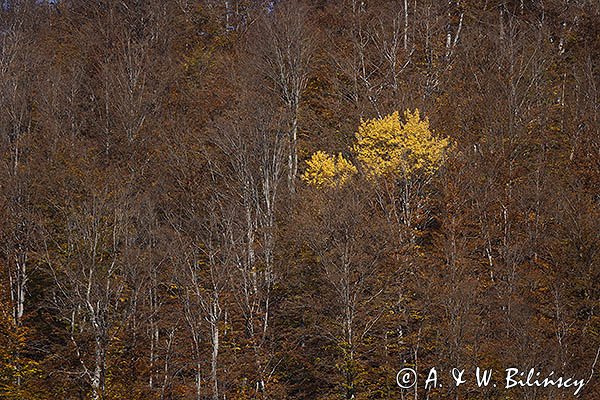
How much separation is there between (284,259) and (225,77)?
55.9 feet

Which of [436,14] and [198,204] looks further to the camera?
[436,14]

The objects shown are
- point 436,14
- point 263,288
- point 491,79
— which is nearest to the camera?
point 263,288

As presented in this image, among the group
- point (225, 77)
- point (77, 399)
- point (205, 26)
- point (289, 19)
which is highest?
point (205, 26)

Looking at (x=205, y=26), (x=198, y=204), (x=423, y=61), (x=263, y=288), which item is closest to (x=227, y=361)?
(x=263, y=288)

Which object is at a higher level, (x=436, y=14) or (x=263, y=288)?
(x=436, y=14)

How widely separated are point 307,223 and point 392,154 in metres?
4.99

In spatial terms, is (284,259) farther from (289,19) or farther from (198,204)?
(289,19)

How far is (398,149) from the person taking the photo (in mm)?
27734

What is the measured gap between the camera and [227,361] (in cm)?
2400
